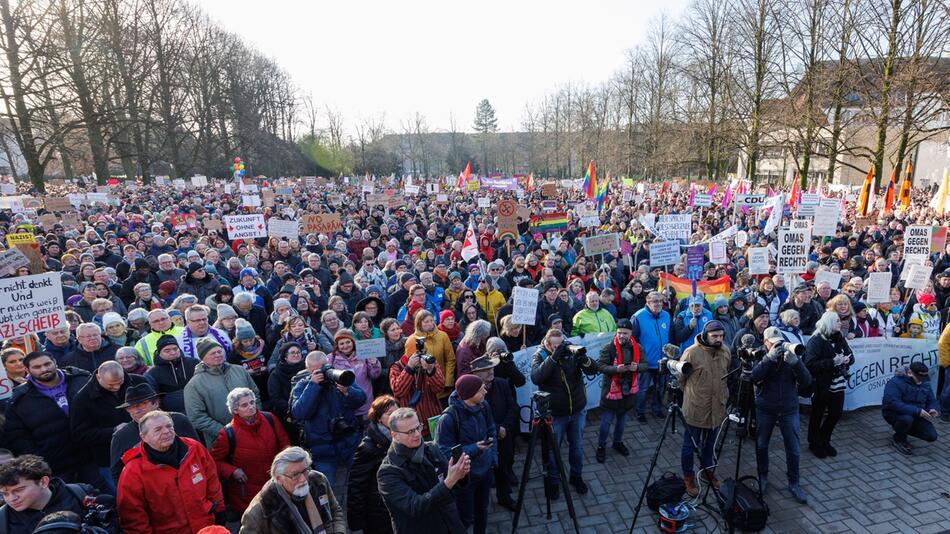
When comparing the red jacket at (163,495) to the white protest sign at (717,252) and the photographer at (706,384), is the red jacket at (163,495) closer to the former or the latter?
the photographer at (706,384)

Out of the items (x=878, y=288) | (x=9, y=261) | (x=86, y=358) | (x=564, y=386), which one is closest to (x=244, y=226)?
(x=9, y=261)

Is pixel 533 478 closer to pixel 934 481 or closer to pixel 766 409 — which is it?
pixel 766 409

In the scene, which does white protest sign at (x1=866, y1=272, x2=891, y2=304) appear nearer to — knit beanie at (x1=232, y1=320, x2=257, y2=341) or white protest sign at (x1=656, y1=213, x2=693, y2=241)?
white protest sign at (x1=656, y1=213, x2=693, y2=241)

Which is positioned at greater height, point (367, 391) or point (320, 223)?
point (320, 223)

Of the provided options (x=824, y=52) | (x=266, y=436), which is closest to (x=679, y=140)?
(x=824, y=52)

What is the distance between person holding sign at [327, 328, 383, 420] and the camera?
17.4ft

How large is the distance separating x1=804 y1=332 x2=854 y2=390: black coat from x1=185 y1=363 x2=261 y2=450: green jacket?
5809 mm

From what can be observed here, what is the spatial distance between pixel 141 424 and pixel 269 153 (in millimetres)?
48258

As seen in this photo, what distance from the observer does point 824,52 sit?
25.4 m

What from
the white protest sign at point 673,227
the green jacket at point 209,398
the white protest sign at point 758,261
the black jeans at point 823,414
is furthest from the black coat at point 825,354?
the green jacket at point 209,398

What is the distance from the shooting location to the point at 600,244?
1017 centimetres

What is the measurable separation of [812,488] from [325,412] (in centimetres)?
503

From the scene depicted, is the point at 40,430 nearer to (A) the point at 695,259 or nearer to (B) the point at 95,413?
(B) the point at 95,413

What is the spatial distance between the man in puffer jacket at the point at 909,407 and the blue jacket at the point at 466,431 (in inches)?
212
